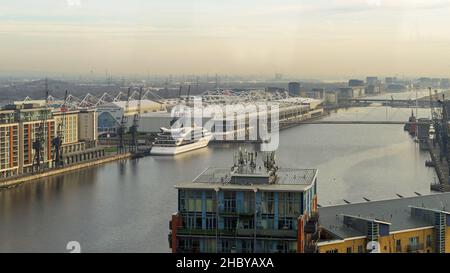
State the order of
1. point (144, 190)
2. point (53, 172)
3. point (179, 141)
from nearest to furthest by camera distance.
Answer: point (144, 190) < point (53, 172) < point (179, 141)

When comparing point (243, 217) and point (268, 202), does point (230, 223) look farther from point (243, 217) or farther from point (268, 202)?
point (268, 202)

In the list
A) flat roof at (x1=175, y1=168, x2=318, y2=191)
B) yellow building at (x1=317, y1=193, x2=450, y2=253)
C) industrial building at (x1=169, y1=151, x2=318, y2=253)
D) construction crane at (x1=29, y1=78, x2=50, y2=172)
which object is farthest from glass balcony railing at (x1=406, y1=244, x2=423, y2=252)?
construction crane at (x1=29, y1=78, x2=50, y2=172)

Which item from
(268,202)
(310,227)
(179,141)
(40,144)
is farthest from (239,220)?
(179,141)

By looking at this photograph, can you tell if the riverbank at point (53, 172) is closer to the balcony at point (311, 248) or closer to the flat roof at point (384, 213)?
the flat roof at point (384, 213)

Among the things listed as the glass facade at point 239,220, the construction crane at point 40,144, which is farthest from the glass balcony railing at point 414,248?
the construction crane at point 40,144

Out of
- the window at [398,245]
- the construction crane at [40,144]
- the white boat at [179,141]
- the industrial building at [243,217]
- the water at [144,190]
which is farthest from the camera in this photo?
the white boat at [179,141]

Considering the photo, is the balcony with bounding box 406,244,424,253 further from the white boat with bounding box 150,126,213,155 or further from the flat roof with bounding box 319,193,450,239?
the white boat with bounding box 150,126,213,155

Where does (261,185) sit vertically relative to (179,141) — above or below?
above
